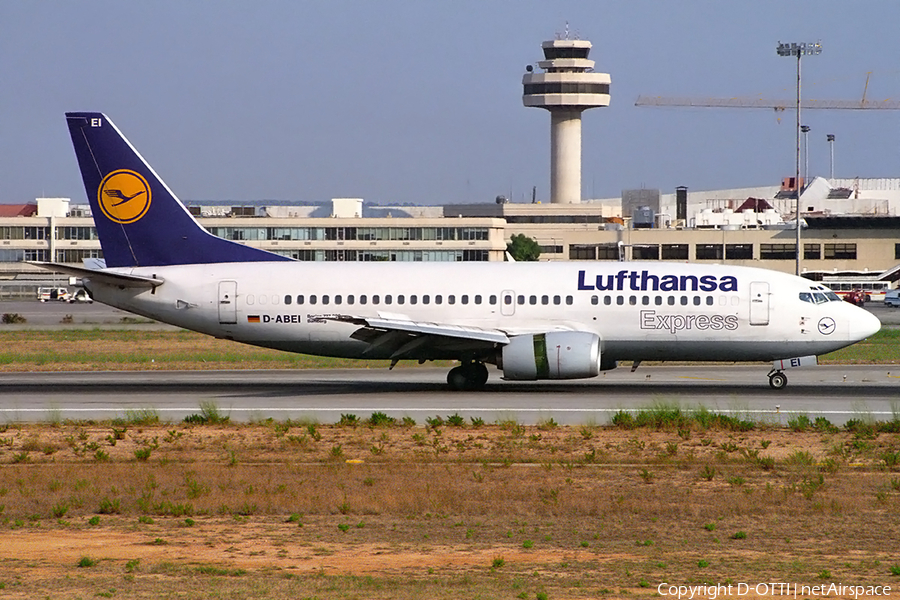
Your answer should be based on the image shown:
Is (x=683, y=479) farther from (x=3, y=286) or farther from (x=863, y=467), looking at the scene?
(x=3, y=286)

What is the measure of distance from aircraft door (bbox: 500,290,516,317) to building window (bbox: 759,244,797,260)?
109 meters

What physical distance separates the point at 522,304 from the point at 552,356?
2.52 meters

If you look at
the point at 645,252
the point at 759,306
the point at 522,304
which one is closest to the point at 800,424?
the point at 759,306

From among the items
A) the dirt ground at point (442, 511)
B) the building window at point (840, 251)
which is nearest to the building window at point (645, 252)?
the building window at point (840, 251)

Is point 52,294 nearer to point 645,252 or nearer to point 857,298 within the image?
point 645,252

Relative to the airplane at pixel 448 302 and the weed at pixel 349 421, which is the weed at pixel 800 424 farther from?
the weed at pixel 349 421

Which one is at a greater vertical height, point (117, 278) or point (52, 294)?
point (52, 294)

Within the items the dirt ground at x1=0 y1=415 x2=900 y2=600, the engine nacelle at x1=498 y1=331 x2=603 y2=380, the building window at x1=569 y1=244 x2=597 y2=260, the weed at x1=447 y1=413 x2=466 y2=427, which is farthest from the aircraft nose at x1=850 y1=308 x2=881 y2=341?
the building window at x1=569 y1=244 x2=597 y2=260

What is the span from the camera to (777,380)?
1323 inches

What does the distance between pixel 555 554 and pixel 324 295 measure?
70.2 ft

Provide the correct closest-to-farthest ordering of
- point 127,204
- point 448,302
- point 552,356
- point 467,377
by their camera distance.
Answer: point 552,356, point 467,377, point 448,302, point 127,204

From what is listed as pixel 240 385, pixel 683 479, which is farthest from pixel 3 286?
pixel 683 479

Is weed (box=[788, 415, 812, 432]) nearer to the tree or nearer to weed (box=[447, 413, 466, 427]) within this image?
weed (box=[447, 413, 466, 427])

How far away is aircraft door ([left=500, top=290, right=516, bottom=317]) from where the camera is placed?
33.7 m
